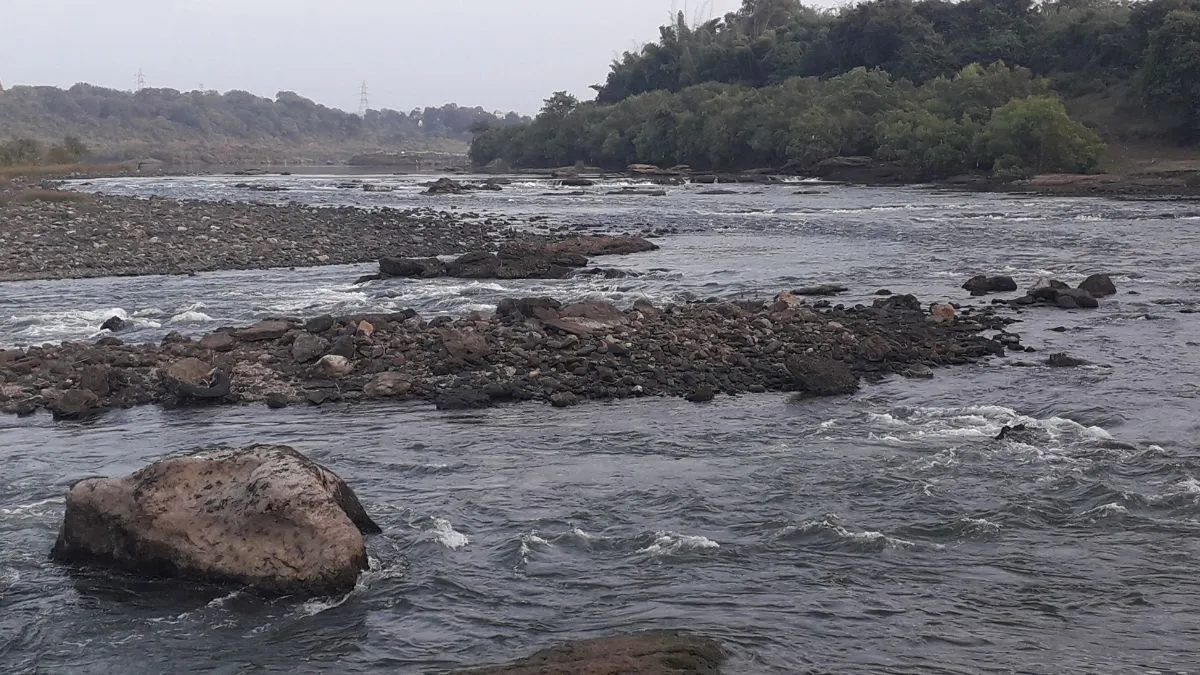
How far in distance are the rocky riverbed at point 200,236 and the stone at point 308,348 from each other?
13859mm

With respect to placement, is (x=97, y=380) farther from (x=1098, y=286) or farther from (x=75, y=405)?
(x=1098, y=286)

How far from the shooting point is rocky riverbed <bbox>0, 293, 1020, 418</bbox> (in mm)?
17250

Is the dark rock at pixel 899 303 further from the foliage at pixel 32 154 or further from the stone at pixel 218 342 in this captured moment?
the foliage at pixel 32 154

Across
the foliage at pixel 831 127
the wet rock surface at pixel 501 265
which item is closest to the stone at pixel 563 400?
the wet rock surface at pixel 501 265

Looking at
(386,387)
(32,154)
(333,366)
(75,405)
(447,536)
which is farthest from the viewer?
(32,154)

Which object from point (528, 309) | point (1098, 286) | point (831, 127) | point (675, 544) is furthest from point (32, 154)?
point (675, 544)

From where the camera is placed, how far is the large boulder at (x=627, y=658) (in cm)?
777

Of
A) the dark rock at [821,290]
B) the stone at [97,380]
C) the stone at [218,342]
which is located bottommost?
the stone at [97,380]

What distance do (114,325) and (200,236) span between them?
52.6 ft

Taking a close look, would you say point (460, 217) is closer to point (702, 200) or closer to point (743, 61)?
point (702, 200)

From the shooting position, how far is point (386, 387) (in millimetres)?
17531

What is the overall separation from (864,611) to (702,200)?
5459cm

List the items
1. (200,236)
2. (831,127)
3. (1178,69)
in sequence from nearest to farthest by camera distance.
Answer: (200,236) → (1178,69) → (831,127)

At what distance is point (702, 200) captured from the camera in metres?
63.1
